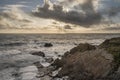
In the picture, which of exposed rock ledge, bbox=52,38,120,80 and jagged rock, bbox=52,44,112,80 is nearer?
exposed rock ledge, bbox=52,38,120,80

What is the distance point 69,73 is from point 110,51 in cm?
400

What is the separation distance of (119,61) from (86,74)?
9.19 feet

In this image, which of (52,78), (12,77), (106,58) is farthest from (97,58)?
(12,77)

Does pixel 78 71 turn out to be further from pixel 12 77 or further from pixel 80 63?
pixel 12 77

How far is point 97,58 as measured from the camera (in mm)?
20969

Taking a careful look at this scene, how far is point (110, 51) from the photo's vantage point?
21328mm

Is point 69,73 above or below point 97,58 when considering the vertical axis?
below

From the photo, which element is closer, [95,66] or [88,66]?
[95,66]

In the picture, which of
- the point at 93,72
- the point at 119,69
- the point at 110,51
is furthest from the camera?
the point at 110,51

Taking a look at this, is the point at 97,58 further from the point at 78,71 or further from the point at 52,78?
the point at 52,78

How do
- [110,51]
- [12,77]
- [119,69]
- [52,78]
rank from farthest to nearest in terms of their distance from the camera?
[12,77]
[52,78]
[110,51]
[119,69]

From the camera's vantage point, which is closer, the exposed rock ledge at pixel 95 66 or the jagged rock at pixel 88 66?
the exposed rock ledge at pixel 95 66

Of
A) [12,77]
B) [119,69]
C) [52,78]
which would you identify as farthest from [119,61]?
[12,77]

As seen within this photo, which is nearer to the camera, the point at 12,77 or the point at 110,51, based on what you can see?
the point at 110,51
